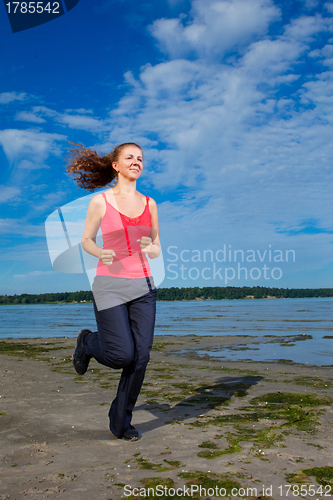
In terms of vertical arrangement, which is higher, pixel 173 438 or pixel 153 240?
pixel 153 240

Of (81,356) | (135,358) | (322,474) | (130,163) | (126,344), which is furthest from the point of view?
(81,356)

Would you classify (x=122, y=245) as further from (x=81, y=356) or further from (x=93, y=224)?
(x=81, y=356)

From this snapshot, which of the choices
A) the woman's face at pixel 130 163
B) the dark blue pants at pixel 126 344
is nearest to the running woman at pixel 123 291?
the dark blue pants at pixel 126 344

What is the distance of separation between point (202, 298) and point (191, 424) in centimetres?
9926

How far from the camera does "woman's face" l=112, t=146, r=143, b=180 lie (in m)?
3.99

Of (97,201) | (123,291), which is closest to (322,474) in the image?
(123,291)

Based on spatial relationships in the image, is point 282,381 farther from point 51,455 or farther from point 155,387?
point 51,455

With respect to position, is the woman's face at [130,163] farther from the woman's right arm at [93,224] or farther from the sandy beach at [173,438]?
the sandy beach at [173,438]

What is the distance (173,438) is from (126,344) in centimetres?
106

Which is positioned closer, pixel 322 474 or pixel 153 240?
pixel 322 474

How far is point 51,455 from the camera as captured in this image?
10.8ft

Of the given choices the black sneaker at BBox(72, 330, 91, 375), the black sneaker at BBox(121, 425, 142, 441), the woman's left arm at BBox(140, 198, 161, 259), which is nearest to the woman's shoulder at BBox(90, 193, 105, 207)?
the woman's left arm at BBox(140, 198, 161, 259)

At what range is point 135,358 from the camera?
3.68 m

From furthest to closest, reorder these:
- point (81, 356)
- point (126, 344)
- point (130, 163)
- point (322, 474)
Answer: point (81, 356) < point (130, 163) < point (126, 344) < point (322, 474)
